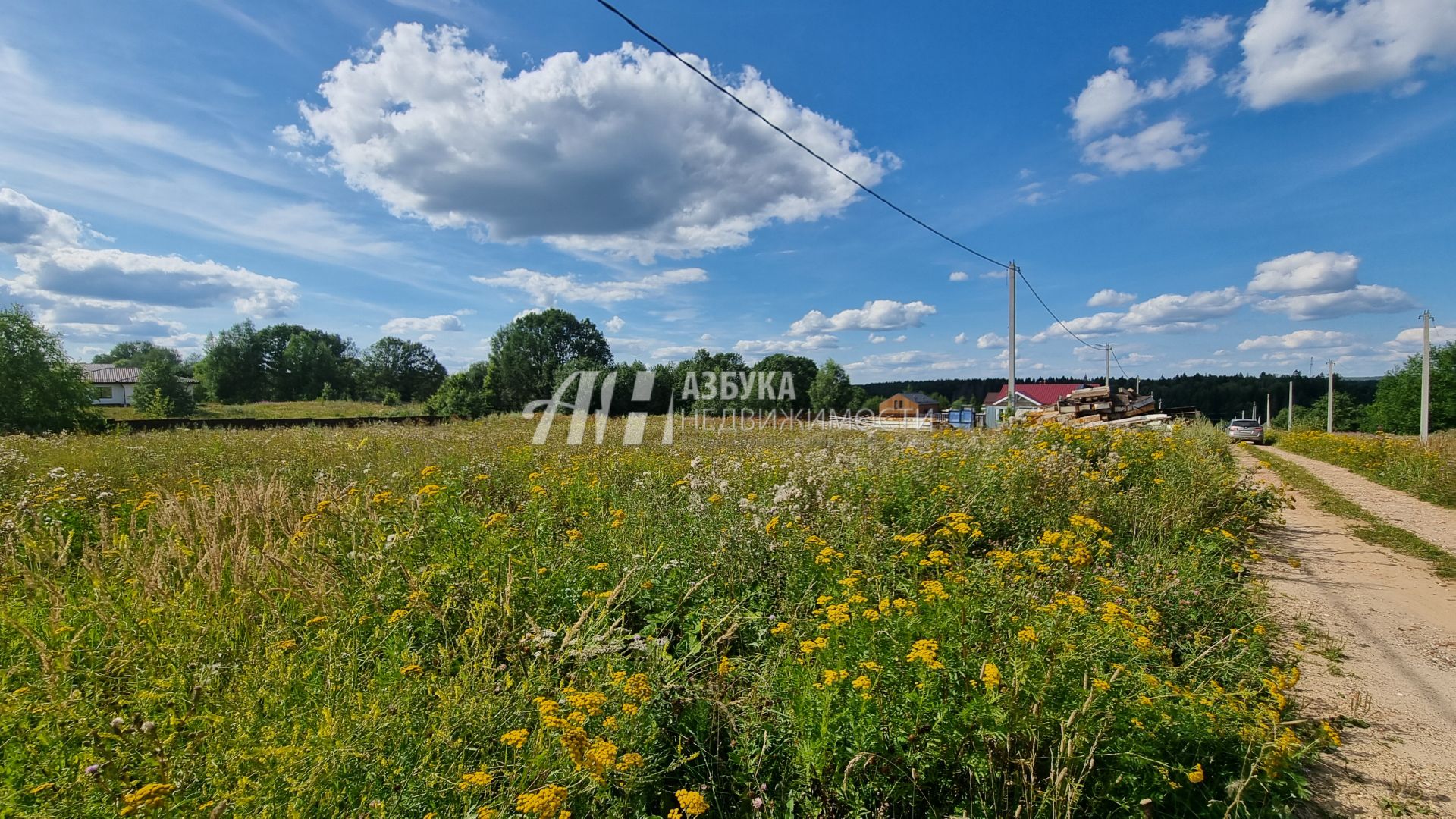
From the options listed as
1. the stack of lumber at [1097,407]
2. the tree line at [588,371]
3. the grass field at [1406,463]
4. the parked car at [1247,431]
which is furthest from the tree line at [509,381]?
the grass field at [1406,463]

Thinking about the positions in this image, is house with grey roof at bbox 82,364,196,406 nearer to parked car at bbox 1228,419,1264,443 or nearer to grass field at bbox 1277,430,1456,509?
grass field at bbox 1277,430,1456,509

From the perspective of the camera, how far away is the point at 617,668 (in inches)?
93.7

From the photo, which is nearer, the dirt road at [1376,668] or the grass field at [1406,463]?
the dirt road at [1376,668]

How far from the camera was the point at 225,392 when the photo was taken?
6269 centimetres

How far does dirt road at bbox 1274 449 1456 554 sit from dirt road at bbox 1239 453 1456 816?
6.21 feet

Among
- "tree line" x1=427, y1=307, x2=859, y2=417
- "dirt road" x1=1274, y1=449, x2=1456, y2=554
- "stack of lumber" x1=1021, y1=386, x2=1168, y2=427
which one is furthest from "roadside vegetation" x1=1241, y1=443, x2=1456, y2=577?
"tree line" x1=427, y1=307, x2=859, y2=417

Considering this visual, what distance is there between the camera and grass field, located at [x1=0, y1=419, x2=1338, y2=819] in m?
1.72

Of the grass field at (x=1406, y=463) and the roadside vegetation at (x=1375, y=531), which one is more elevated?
the grass field at (x=1406, y=463)

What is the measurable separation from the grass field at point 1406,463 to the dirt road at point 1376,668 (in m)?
6.07

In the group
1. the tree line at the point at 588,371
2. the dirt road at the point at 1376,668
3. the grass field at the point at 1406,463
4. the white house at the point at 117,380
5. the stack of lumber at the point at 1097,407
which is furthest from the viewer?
the white house at the point at 117,380

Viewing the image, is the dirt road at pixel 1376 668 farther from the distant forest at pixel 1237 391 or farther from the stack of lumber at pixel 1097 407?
the distant forest at pixel 1237 391

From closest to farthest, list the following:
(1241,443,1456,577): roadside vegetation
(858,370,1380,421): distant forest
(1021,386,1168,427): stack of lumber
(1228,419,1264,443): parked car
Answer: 1. (1241,443,1456,577): roadside vegetation
2. (1021,386,1168,427): stack of lumber
3. (1228,419,1264,443): parked car
4. (858,370,1380,421): distant forest

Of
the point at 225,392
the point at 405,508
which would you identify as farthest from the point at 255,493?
the point at 225,392

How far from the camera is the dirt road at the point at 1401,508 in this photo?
6.89 meters
